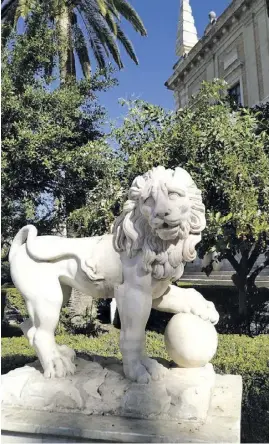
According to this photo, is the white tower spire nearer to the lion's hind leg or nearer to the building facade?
the building facade

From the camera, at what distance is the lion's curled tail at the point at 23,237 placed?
2664mm

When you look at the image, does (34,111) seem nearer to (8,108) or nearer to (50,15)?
(8,108)

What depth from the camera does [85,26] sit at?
35.0 ft

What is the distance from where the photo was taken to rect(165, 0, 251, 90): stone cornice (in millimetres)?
19875

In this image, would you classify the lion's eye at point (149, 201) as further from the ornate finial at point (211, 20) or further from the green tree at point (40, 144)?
the ornate finial at point (211, 20)

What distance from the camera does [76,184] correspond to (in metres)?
7.77

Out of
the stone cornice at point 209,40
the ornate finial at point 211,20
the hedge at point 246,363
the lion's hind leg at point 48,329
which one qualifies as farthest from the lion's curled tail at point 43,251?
the ornate finial at point 211,20

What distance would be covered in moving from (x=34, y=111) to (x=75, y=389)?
19.6 feet

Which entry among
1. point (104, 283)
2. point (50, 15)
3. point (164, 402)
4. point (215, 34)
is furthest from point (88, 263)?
point (215, 34)

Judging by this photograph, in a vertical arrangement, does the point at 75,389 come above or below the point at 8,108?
below

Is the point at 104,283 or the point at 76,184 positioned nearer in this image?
the point at 104,283

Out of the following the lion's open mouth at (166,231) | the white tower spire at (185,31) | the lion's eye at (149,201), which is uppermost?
the white tower spire at (185,31)

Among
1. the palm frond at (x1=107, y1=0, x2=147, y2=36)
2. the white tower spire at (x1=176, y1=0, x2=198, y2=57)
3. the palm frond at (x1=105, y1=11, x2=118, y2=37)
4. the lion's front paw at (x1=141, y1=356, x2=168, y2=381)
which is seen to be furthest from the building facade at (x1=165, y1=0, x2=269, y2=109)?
the lion's front paw at (x1=141, y1=356, x2=168, y2=381)

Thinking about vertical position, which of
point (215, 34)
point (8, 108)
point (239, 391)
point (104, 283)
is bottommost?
point (239, 391)
